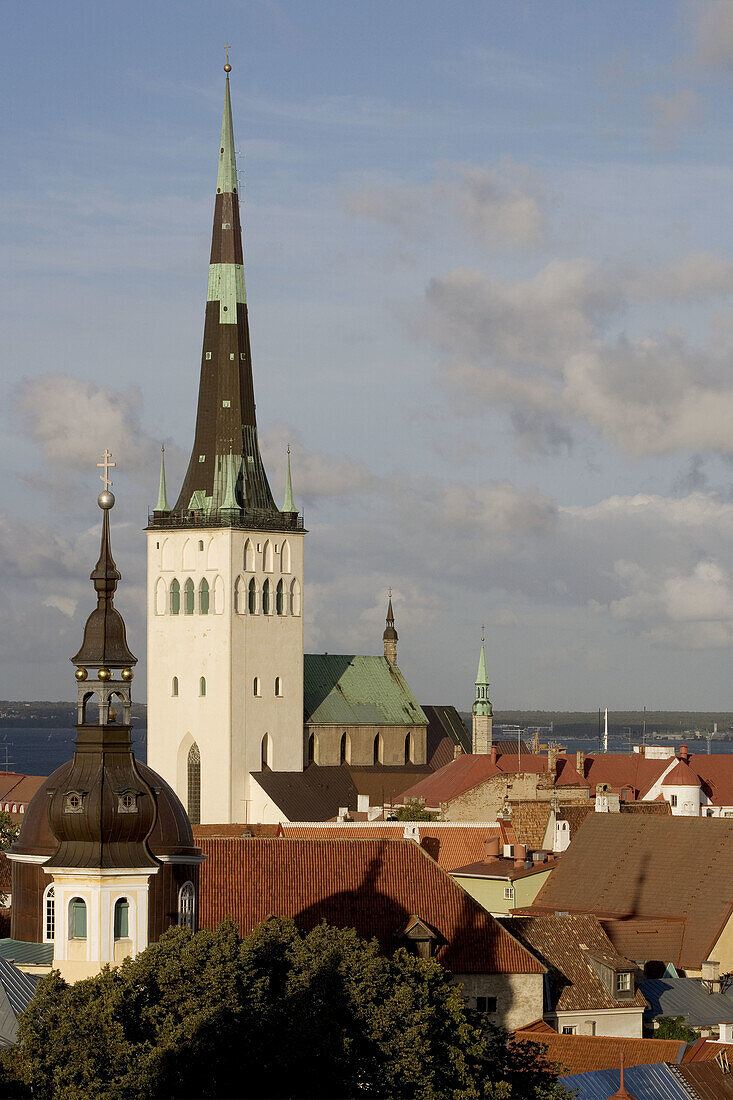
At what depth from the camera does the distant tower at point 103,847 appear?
43.3 m

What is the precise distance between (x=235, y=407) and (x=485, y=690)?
43.1 m

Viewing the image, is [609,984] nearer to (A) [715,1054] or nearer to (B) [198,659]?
(A) [715,1054]

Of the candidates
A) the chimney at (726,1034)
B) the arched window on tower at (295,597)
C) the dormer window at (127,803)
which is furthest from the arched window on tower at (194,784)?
the dormer window at (127,803)

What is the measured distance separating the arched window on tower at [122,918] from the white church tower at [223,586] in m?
85.8

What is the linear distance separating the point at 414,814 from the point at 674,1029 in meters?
56.6

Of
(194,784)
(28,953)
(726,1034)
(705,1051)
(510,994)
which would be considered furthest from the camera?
(194,784)

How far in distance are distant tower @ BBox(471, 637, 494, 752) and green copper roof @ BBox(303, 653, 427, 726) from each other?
11.9m

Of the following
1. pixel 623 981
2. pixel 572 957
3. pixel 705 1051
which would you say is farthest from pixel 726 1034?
pixel 572 957

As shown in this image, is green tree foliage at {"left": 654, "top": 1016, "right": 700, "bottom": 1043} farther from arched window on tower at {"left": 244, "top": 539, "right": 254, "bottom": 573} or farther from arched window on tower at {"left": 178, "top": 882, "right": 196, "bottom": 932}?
arched window on tower at {"left": 244, "top": 539, "right": 254, "bottom": 573}

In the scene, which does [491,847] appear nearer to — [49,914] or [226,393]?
[49,914]

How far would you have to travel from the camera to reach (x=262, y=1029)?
39.3 metres

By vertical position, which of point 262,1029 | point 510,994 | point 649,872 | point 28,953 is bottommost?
point 510,994

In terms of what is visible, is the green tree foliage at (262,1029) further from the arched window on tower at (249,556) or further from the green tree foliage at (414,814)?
the arched window on tower at (249,556)

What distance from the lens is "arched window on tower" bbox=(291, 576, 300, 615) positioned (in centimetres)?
13488
